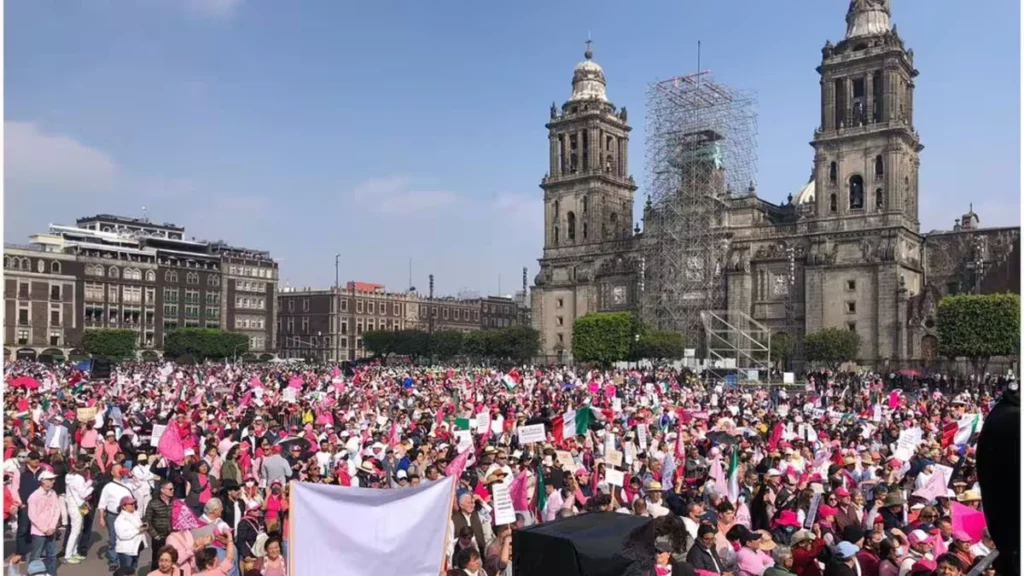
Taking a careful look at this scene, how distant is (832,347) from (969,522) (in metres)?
57.6

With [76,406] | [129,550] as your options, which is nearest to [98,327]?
[76,406]

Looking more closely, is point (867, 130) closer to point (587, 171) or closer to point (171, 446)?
point (587, 171)

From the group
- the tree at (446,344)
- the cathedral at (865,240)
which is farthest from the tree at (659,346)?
the tree at (446,344)

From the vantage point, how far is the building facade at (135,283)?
96.8 metres

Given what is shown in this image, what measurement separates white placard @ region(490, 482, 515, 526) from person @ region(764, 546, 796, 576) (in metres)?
3.05

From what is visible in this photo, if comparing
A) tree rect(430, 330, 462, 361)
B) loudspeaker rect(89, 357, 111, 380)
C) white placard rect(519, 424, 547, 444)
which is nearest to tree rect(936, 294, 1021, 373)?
loudspeaker rect(89, 357, 111, 380)

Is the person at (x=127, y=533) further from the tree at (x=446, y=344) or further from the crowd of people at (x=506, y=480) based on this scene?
the tree at (x=446, y=344)

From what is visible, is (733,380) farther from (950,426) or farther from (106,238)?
(106,238)

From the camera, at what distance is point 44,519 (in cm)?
1105

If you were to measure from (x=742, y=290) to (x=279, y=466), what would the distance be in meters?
65.4

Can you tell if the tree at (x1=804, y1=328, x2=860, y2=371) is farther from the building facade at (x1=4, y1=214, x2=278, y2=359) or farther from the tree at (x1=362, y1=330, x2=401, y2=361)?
the building facade at (x1=4, y1=214, x2=278, y2=359)

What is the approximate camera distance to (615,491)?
41.6ft

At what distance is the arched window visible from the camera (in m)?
70.9

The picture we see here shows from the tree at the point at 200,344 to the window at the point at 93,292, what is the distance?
8.43m
